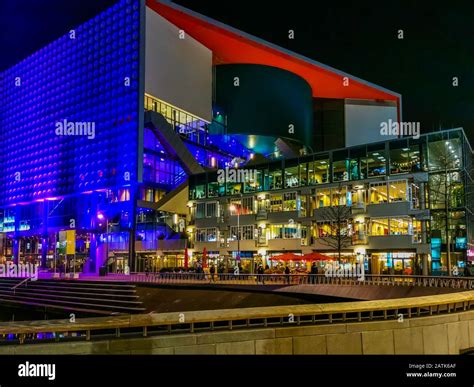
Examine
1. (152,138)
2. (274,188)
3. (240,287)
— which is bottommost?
(240,287)

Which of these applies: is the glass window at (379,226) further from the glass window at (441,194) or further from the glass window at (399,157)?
the glass window at (399,157)

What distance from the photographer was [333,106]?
11138 cm

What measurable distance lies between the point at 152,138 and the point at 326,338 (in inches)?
2745

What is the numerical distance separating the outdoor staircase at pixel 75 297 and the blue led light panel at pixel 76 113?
30579mm

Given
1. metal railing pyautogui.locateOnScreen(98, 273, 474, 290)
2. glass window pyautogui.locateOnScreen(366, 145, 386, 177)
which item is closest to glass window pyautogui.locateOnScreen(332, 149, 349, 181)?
glass window pyautogui.locateOnScreen(366, 145, 386, 177)

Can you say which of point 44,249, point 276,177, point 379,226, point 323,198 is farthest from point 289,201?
point 44,249

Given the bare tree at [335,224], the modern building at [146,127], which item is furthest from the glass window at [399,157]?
the modern building at [146,127]

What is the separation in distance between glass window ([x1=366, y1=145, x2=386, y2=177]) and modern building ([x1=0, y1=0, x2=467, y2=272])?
590 centimetres

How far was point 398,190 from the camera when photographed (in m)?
51.3

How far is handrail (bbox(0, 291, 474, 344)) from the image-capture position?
11.2 metres

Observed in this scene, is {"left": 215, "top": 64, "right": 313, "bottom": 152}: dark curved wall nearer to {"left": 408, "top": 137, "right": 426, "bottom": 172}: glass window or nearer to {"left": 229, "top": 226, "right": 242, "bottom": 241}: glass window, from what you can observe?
{"left": 229, "top": 226, "right": 242, "bottom": 241}: glass window

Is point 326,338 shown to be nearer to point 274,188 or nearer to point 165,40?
point 274,188

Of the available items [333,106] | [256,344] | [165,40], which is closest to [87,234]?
[165,40]

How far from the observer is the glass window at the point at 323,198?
56438mm
